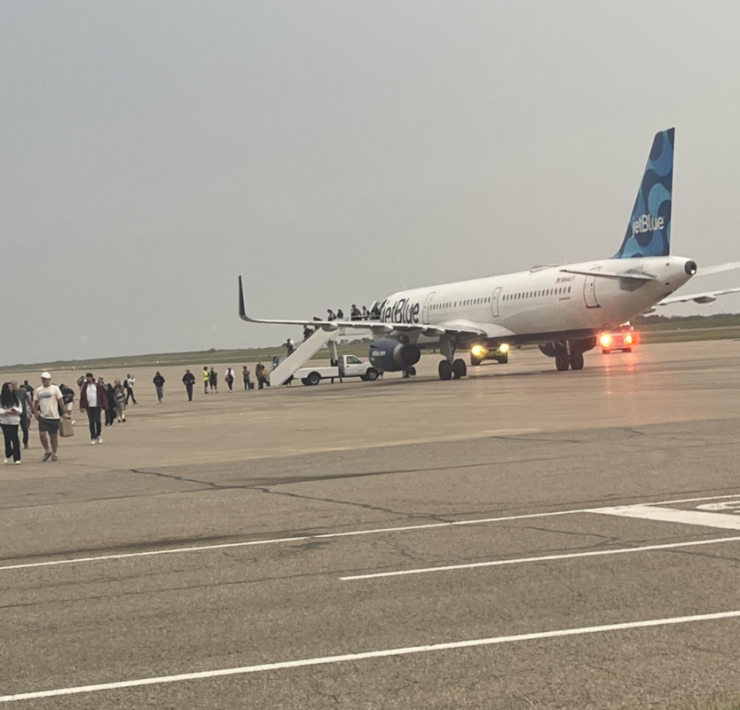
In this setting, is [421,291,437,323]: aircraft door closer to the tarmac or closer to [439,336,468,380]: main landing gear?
[439,336,468,380]: main landing gear

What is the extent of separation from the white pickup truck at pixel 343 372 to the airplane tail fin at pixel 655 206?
79.0ft

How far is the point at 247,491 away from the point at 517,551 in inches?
268

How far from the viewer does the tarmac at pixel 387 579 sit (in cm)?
647

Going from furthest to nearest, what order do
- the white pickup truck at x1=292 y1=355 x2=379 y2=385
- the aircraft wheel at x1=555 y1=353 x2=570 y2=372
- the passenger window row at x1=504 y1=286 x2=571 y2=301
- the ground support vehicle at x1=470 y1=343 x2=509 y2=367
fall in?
the white pickup truck at x1=292 y1=355 x2=379 y2=385
the ground support vehicle at x1=470 y1=343 x2=509 y2=367
the aircraft wheel at x1=555 y1=353 x2=570 y2=372
the passenger window row at x1=504 y1=286 x2=571 y2=301

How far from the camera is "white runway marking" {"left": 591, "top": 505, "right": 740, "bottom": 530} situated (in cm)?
1116

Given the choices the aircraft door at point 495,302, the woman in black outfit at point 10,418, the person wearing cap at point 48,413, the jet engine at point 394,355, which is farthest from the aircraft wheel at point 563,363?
the woman in black outfit at point 10,418

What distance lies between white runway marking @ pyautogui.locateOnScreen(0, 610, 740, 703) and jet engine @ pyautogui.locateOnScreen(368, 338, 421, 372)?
48.7 m

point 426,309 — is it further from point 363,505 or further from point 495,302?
point 363,505

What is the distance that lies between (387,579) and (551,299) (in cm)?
4296

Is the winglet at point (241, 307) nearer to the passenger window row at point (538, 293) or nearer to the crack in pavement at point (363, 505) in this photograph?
the passenger window row at point (538, 293)

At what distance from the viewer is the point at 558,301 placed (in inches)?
2008

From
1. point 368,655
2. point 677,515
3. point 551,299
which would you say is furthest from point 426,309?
point 368,655

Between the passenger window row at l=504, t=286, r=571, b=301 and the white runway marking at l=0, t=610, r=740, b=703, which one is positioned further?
the passenger window row at l=504, t=286, r=571, b=301

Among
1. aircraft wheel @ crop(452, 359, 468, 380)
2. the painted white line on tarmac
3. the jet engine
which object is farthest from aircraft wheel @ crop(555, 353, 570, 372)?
the painted white line on tarmac
